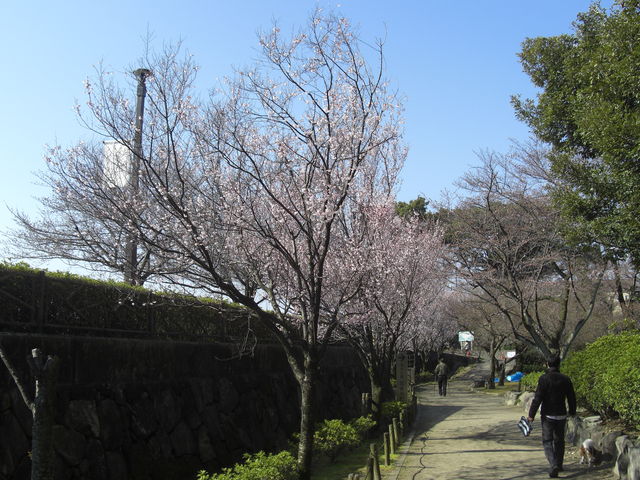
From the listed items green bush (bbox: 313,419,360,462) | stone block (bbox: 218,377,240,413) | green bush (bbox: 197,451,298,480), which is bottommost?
green bush (bbox: 313,419,360,462)

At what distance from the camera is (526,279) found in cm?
1889

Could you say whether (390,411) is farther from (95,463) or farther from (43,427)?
(43,427)

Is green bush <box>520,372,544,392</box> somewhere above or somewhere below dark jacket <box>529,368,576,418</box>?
below

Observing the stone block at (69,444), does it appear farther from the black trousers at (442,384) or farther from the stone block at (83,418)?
the black trousers at (442,384)

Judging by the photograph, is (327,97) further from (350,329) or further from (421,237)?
(421,237)

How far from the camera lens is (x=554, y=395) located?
28.7 ft

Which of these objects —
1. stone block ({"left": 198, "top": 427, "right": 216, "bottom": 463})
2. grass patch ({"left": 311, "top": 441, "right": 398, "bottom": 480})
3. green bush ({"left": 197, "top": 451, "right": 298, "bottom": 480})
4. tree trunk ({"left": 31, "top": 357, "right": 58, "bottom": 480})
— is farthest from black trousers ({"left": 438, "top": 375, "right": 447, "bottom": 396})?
tree trunk ({"left": 31, "top": 357, "right": 58, "bottom": 480})

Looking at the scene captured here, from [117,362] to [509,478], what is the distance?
6.58m

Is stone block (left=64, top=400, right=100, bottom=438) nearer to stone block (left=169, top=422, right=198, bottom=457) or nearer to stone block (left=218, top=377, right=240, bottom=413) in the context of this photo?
stone block (left=169, top=422, right=198, bottom=457)

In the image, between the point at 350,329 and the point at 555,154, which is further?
the point at 350,329

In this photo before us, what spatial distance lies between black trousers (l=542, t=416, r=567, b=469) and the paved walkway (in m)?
0.39

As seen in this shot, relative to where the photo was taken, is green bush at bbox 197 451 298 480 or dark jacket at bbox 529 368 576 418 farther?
dark jacket at bbox 529 368 576 418

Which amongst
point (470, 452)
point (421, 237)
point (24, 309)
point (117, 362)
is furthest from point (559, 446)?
point (421, 237)

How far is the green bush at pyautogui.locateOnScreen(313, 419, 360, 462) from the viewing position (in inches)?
470
